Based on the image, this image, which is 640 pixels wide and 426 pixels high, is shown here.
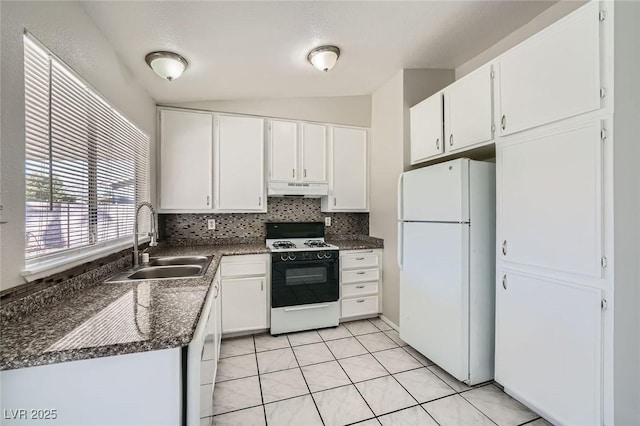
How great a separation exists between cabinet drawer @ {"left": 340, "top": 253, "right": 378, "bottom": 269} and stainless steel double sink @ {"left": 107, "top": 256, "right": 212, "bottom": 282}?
Answer: 145 cm

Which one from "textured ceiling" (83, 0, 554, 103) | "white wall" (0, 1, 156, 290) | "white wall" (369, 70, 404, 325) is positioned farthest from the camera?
"white wall" (369, 70, 404, 325)

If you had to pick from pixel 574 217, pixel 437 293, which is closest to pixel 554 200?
pixel 574 217

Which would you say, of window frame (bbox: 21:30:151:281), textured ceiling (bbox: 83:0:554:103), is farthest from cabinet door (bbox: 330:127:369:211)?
window frame (bbox: 21:30:151:281)

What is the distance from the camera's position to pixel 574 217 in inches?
56.8

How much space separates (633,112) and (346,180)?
2449 mm

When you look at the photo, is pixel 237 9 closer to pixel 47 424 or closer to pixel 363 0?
pixel 363 0

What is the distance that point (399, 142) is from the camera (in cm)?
291

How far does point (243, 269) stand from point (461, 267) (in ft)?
6.46

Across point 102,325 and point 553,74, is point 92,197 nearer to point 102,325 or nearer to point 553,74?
point 102,325

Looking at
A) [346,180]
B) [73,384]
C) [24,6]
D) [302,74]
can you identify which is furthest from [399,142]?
[73,384]

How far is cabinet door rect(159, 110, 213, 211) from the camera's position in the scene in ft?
9.44

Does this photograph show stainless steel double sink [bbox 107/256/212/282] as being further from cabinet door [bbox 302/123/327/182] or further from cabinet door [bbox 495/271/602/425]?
cabinet door [bbox 495/271/602/425]

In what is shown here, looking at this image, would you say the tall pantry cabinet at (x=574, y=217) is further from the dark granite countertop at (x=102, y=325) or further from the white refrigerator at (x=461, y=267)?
the dark granite countertop at (x=102, y=325)

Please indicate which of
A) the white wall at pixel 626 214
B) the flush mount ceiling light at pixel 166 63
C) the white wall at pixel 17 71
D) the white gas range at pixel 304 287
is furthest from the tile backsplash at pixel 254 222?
the white wall at pixel 626 214
